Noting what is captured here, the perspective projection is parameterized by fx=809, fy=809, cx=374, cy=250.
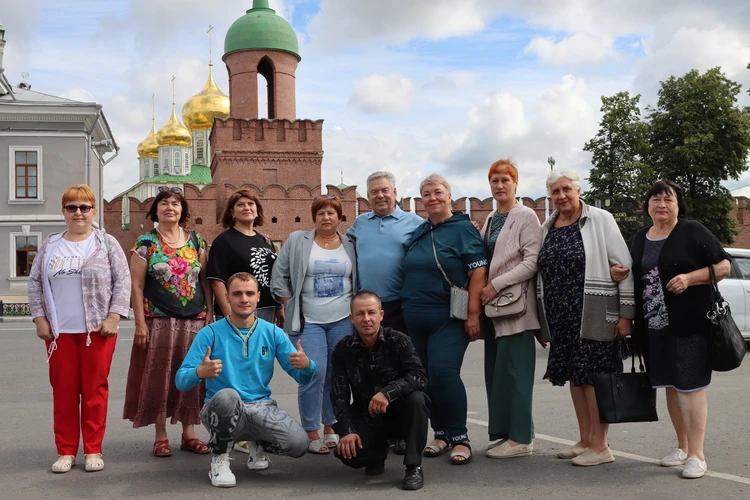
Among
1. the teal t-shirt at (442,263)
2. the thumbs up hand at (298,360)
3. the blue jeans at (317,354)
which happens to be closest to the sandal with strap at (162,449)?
the blue jeans at (317,354)

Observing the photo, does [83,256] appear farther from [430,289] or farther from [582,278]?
[582,278]

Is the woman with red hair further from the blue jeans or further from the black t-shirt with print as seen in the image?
the blue jeans

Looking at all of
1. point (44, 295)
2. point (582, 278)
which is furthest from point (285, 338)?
point (582, 278)

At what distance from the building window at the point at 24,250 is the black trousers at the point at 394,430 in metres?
31.5

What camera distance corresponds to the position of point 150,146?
294 ft

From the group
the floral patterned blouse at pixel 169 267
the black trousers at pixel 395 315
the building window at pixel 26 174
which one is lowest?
the black trousers at pixel 395 315

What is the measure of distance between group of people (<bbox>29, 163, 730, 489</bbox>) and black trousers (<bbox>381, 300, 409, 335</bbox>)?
0.4 inches

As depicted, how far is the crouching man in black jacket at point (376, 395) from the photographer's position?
502 centimetres

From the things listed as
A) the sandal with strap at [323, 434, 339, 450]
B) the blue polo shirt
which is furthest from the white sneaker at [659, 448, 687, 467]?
the sandal with strap at [323, 434, 339, 450]

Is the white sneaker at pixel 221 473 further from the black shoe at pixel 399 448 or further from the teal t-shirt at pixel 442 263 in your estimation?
the teal t-shirt at pixel 442 263

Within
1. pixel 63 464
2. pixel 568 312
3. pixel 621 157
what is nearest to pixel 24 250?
pixel 621 157

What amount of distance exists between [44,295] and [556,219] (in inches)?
144

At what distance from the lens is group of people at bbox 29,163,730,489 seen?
17.2 ft

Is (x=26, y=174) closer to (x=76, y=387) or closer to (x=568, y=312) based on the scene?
(x=76, y=387)
